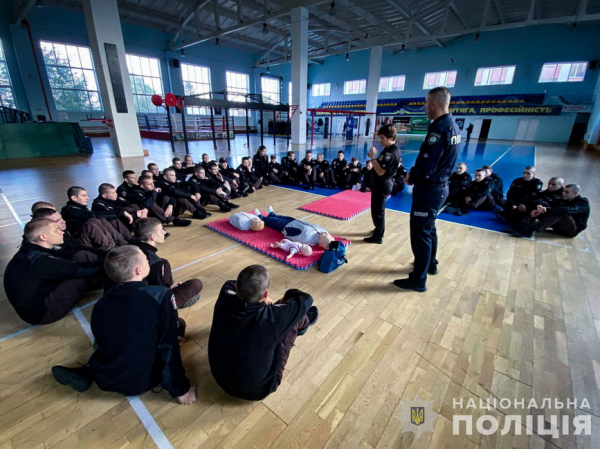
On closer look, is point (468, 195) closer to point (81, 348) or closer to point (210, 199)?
point (210, 199)

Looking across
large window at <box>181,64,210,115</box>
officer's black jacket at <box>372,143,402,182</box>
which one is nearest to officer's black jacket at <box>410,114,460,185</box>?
officer's black jacket at <box>372,143,402,182</box>

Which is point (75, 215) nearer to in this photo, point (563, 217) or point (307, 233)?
point (307, 233)

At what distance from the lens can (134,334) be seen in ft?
5.02

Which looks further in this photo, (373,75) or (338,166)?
(373,75)

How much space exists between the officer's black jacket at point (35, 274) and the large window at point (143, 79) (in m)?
22.4

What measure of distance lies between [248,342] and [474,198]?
5655 mm

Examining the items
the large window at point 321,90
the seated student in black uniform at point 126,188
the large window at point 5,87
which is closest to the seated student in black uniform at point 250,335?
the seated student in black uniform at point 126,188

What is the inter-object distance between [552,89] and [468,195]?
880 inches

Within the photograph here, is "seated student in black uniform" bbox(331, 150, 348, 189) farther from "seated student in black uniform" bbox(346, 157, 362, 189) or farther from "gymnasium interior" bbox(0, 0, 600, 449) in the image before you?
"gymnasium interior" bbox(0, 0, 600, 449)

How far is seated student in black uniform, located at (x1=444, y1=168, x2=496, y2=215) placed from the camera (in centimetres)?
543

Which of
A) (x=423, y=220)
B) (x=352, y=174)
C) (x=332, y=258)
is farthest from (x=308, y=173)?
(x=423, y=220)

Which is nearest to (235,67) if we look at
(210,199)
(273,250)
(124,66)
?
(124,66)

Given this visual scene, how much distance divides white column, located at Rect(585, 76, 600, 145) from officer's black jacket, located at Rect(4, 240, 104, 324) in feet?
83.0

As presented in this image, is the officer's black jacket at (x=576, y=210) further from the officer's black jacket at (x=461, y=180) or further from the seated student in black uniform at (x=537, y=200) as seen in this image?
the officer's black jacket at (x=461, y=180)
